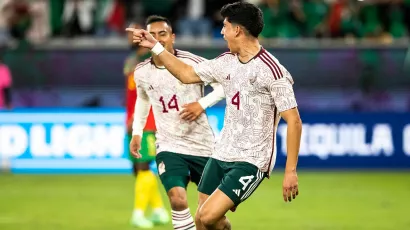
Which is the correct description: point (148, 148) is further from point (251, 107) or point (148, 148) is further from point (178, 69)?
point (251, 107)

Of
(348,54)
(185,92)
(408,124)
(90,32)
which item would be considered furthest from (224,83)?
(90,32)

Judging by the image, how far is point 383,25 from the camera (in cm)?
1866

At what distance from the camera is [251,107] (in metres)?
6.71

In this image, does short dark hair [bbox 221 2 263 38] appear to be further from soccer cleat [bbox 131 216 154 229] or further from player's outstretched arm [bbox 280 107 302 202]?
soccer cleat [bbox 131 216 154 229]

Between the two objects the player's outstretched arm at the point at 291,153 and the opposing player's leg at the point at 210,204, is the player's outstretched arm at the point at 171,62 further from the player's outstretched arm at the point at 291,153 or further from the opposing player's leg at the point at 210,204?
the player's outstretched arm at the point at 291,153

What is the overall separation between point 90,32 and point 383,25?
592 cm

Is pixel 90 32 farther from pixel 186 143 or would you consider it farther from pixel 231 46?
pixel 231 46

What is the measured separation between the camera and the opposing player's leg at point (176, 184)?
306 inches

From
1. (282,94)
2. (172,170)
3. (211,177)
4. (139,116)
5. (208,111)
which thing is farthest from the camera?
(208,111)

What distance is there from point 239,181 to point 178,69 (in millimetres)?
972

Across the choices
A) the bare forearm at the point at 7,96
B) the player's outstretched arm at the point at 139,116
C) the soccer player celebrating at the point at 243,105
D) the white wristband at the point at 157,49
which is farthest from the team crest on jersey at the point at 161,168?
the bare forearm at the point at 7,96

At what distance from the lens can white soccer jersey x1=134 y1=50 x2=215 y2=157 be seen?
313 inches

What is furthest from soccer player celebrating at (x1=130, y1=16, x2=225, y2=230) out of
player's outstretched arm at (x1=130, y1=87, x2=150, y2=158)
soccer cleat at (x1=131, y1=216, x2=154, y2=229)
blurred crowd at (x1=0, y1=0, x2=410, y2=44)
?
blurred crowd at (x1=0, y1=0, x2=410, y2=44)

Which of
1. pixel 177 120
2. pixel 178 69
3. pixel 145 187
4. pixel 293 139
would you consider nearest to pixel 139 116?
pixel 177 120
